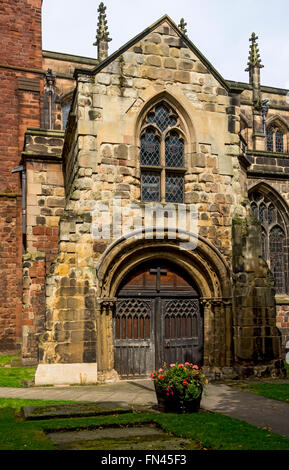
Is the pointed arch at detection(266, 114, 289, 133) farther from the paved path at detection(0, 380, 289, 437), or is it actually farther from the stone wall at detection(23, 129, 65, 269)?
the paved path at detection(0, 380, 289, 437)

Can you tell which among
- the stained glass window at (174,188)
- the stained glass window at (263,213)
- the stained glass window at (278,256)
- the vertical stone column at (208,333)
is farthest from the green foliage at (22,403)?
the stained glass window at (263,213)

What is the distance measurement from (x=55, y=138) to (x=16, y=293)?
5818 mm

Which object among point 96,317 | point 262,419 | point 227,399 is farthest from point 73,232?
point 262,419

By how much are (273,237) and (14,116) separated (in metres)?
10.7

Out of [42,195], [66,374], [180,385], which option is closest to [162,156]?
[42,195]

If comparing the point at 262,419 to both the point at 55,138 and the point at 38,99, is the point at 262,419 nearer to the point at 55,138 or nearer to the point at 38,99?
the point at 55,138

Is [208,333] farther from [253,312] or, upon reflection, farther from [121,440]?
[121,440]

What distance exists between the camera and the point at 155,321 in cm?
1240

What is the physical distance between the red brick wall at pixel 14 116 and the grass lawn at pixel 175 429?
32.3ft

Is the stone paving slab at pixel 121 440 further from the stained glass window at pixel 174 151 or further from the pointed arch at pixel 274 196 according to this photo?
the pointed arch at pixel 274 196

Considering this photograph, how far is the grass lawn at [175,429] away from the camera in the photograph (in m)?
6.13

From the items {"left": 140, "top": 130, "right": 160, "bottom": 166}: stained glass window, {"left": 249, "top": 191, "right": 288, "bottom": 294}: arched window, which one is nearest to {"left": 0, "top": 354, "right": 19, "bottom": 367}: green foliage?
{"left": 140, "top": 130, "right": 160, "bottom": 166}: stained glass window

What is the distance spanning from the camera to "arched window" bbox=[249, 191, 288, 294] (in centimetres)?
1830

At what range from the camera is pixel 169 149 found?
506 inches
